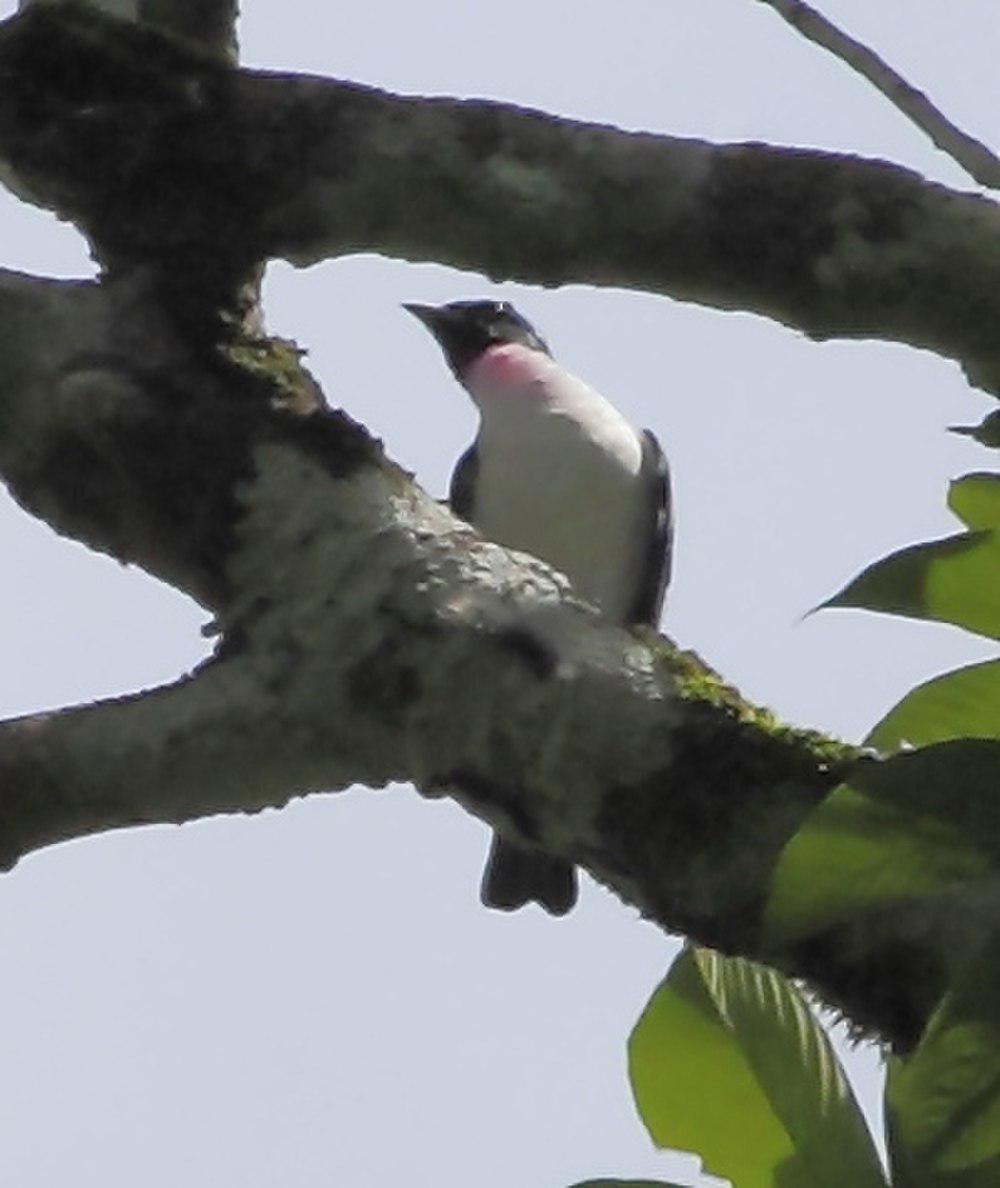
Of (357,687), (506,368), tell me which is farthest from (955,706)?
(506,368)

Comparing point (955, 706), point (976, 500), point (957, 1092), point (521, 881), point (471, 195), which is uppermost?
point (521, 881)

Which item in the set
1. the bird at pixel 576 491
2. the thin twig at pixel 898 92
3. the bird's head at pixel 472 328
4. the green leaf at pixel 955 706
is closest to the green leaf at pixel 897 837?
the green leaf at pixel 955 706

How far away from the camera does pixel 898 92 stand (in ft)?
7.47

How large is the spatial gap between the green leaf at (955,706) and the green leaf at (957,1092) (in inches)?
12.8

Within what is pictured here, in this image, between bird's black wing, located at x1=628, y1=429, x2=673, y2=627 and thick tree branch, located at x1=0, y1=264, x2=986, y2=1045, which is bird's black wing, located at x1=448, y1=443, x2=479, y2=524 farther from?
thick tree branch, located at x1=0, y1=264, x2=986, y2=1045

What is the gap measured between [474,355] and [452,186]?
416cm

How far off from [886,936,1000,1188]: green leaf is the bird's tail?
308cm

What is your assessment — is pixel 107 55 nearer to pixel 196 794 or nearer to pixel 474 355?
pixel 196 794

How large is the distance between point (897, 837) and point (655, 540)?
3791mm

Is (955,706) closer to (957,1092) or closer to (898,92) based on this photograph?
(957,1092)

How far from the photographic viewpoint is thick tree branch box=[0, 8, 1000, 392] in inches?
80.0

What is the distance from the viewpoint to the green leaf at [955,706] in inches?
75.5

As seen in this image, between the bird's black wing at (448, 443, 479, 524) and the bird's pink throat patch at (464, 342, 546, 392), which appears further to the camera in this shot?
the bird's pink throat patch at (464, 342, 546, 392)

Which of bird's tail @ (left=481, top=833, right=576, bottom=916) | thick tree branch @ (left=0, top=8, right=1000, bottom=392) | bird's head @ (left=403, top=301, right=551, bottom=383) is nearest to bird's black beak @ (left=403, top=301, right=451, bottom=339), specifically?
bird's head @ (left=403, top=301, right=551, bottom=383)
